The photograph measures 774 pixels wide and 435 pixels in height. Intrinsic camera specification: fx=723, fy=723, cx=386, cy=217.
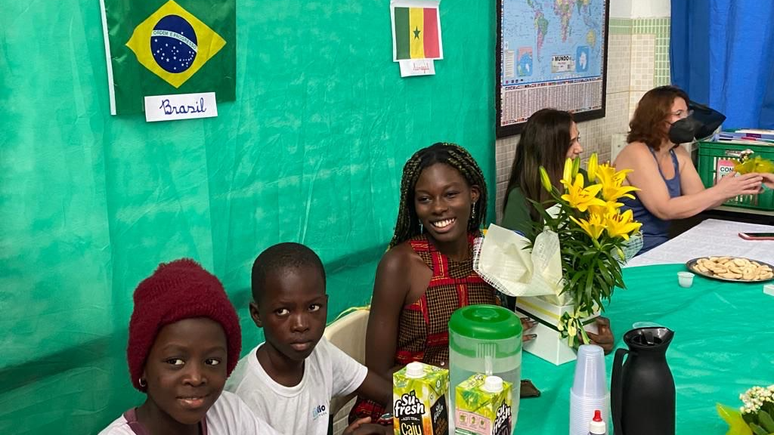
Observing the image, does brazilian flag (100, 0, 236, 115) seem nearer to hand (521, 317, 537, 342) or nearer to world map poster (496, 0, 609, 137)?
hand (521, 317, 537, 342)

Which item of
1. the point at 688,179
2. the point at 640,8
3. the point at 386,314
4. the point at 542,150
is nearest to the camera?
the point at 386,314

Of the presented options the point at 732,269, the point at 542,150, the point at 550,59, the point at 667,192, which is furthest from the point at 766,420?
the point at 550,59

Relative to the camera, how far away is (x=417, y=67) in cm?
251

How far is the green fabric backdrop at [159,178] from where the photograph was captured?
58.6 inches

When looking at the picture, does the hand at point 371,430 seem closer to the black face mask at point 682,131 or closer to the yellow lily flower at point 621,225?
the yellow lily flower at point 621,225

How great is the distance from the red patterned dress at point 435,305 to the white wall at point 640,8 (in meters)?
2.54

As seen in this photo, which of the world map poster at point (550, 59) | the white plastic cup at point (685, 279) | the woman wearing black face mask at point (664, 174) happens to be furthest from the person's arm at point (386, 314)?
the woman wearing black face mask at point (664, 174)

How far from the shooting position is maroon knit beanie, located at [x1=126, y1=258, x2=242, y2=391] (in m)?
1.07

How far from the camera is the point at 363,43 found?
7.51 ft

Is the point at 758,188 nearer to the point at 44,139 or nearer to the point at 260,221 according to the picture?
the point at 260,221

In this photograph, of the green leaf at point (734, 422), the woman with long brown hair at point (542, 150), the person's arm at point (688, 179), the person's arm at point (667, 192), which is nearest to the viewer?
the green leaf at point (734, 422)

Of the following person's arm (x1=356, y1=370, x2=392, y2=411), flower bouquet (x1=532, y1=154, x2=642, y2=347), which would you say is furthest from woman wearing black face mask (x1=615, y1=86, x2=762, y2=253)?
person's arm (x1=356, y1=370, x2=392, y2=411)

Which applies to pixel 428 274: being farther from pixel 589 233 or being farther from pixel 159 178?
pixel 159 178

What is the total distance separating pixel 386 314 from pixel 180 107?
0.71 meters
